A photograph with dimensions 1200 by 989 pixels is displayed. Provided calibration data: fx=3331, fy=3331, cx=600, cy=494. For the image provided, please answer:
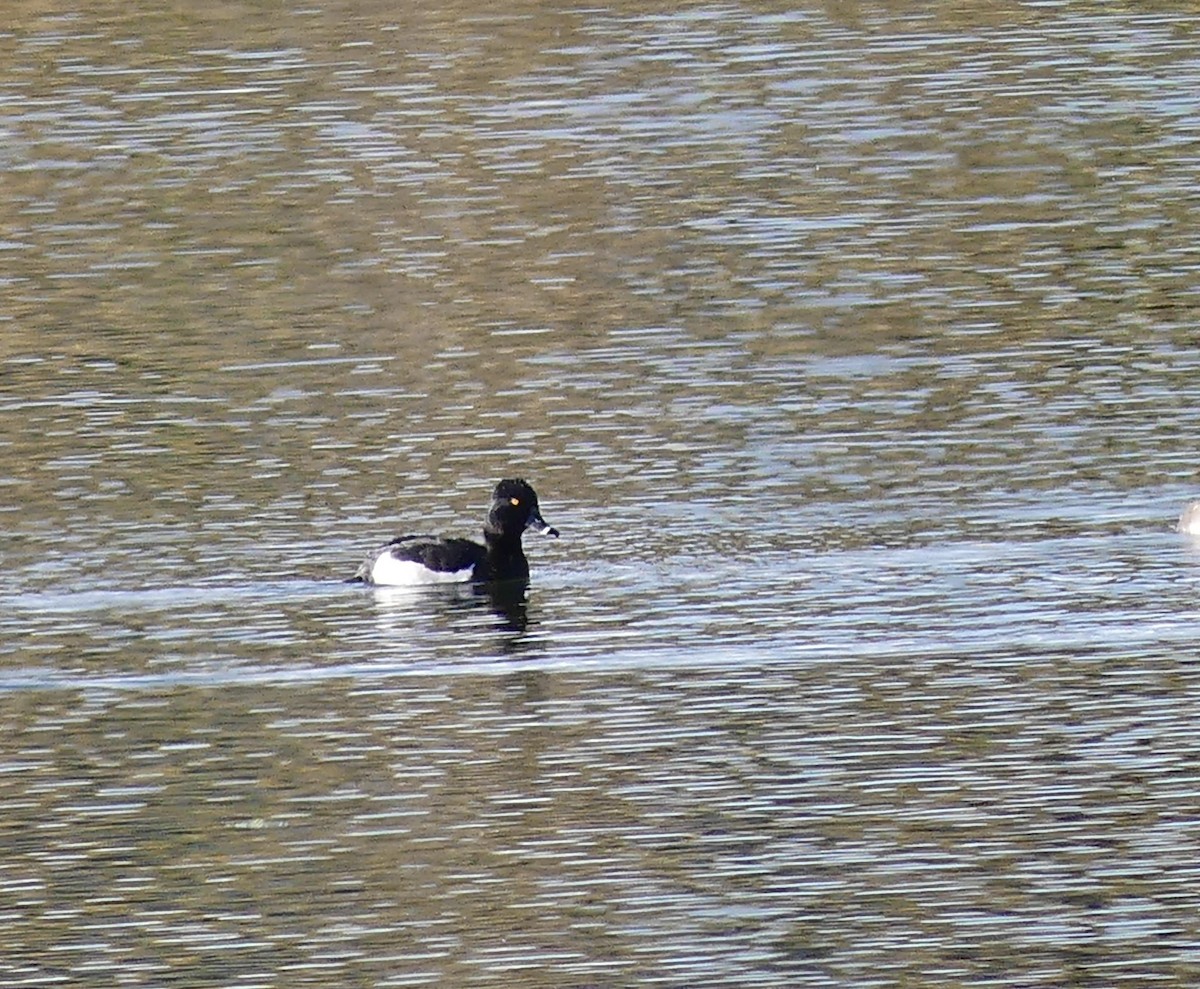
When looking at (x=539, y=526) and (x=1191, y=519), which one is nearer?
(x=1191, y=519)

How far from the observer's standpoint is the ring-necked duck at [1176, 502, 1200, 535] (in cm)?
1781

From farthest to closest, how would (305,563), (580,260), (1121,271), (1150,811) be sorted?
(580,260), (1121,271), (305,563), (1150,811)

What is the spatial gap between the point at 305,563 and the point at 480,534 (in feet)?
4.66

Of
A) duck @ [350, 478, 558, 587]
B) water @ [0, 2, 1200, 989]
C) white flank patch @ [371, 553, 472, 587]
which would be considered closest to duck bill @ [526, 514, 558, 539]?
duck @ [350, 478, 558, 587]

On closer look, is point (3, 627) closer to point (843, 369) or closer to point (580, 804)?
point (580, 804)

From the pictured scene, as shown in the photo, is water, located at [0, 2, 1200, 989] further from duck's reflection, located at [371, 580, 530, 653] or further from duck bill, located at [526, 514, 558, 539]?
duck bill, located at [526, 514, 558, 539]

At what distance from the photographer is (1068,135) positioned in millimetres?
30484

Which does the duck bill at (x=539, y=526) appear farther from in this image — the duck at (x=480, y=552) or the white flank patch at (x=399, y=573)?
the white flank patch at (x=399, y=573)

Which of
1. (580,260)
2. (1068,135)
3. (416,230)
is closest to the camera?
(580,260)

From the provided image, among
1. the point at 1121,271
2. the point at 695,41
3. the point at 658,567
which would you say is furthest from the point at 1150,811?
the point at 695,41

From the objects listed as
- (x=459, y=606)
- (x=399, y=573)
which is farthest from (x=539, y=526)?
(x=399, y=573)

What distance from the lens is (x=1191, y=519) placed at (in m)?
17.9

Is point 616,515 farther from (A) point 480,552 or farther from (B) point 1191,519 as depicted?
(B) point 1191,519

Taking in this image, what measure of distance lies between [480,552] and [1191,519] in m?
3.95
